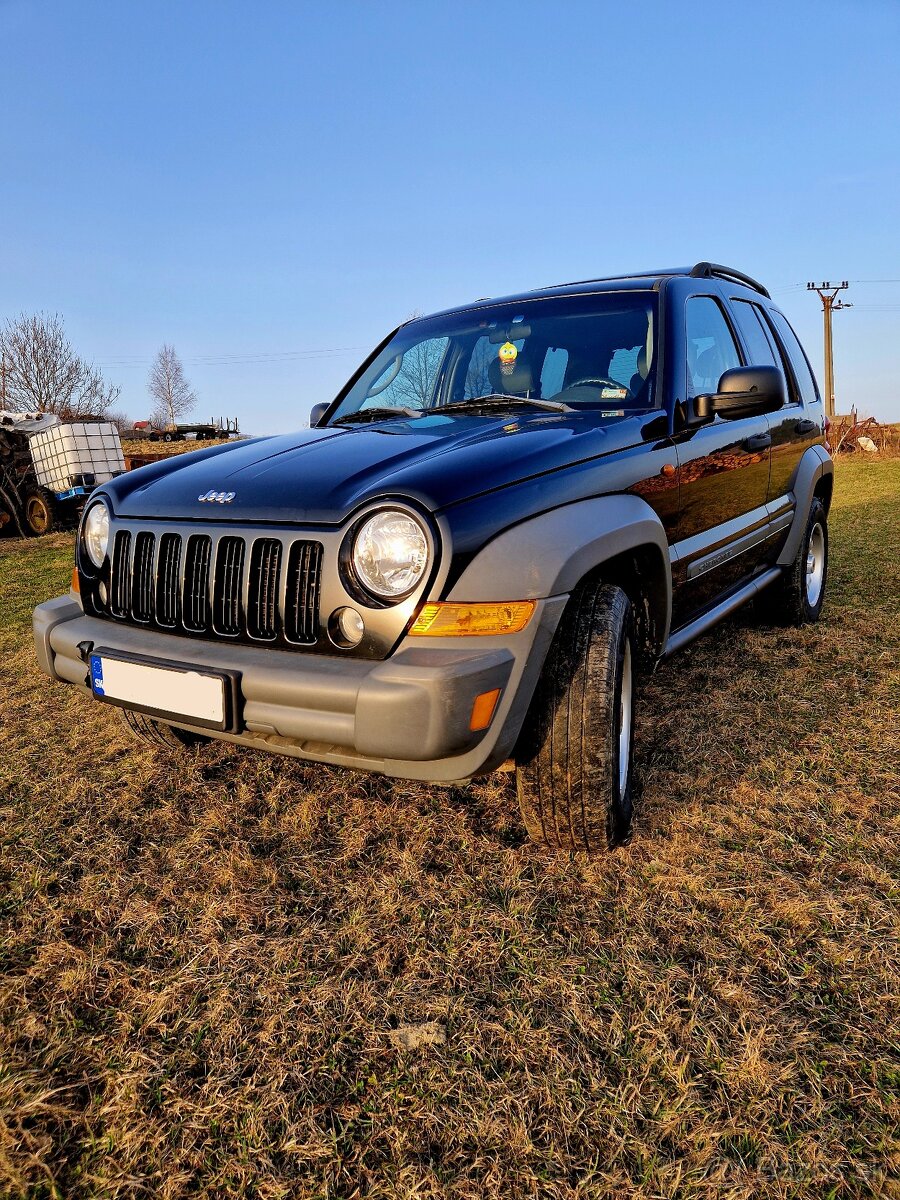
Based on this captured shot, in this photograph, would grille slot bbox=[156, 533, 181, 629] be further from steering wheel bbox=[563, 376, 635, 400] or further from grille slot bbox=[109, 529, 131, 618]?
steering wheel bbox=[563, 376, 635, 400]

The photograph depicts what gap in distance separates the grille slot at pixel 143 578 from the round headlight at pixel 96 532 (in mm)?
177

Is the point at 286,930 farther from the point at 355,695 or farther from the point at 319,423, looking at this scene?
the point at 319,423

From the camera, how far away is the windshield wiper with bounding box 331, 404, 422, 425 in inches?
118

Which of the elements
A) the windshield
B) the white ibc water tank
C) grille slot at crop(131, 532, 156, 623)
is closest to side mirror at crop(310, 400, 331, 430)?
the windshield

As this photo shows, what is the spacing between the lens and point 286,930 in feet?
6.45

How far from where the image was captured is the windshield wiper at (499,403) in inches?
105

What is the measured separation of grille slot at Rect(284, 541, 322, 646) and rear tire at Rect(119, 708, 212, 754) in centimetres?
119

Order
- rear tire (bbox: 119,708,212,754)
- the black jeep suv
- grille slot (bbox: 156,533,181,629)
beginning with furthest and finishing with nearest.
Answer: rear tire (bbox: 119,708,212,754), grille slot (bbox: 156,533,181,629), the black jeep suv

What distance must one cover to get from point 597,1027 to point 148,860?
1456 millimetres

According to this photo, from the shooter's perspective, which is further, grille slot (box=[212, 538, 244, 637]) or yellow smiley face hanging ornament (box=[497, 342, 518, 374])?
yellow smiley face hanging ornament (box=[497, 342, 518, 374])

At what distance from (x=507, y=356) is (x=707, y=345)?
0.89m

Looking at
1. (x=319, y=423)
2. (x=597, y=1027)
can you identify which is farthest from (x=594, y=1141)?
(x=319, y=423)

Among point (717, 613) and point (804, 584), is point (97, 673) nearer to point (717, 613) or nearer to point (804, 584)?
point (717, 613)

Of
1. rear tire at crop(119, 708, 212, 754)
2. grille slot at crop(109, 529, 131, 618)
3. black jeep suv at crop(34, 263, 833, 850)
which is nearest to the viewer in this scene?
black jeep suv at crop(34, 263, 833, 850)
